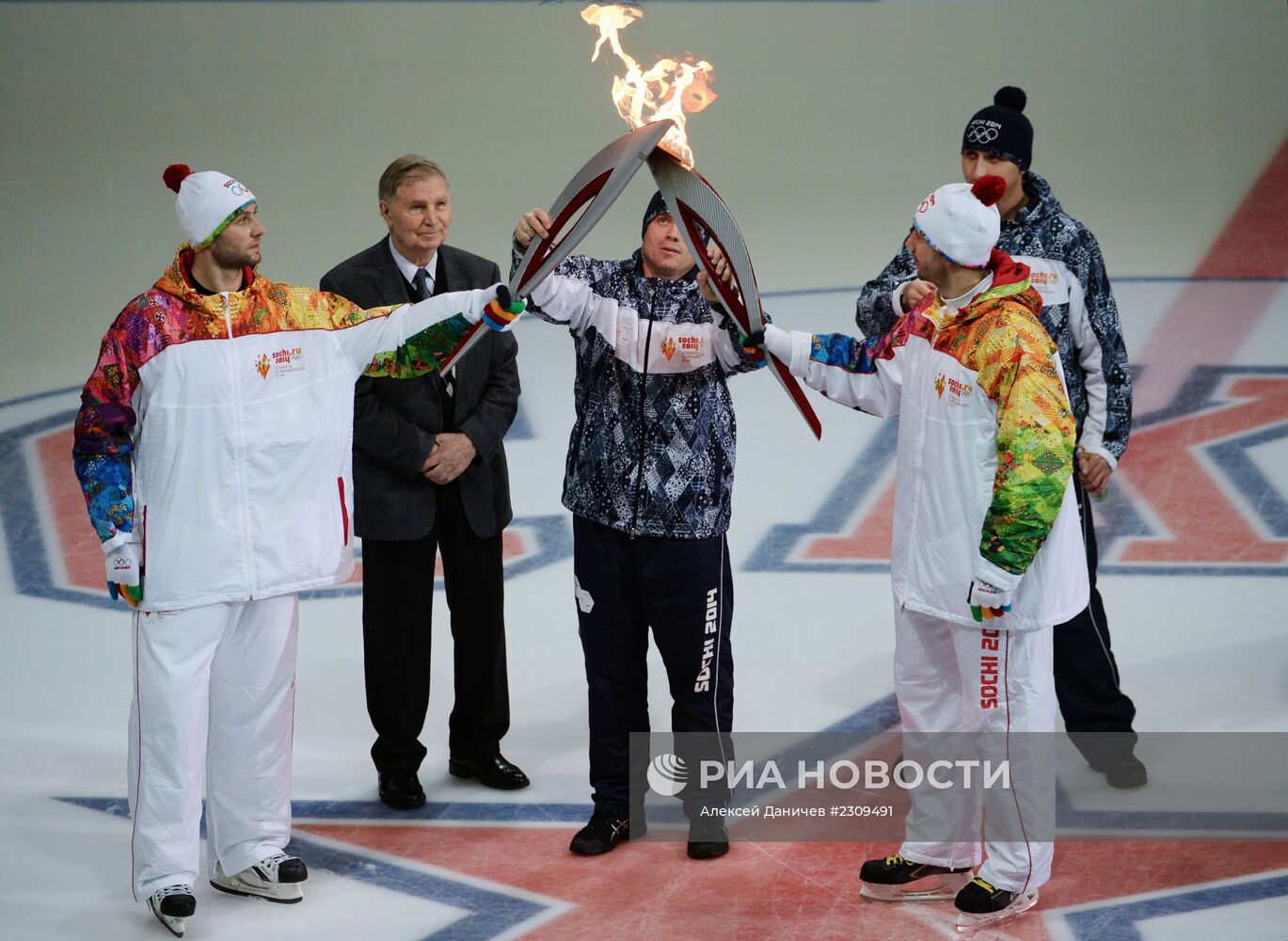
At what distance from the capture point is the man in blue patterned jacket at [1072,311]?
400 centimetres

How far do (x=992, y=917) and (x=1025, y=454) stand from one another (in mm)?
1052

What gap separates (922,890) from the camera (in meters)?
3.62

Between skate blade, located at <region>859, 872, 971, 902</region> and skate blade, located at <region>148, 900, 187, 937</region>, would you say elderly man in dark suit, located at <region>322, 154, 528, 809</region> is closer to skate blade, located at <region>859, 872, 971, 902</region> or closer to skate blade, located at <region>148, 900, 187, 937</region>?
skate blade, located at <region>148, 900, 187, 937</region>

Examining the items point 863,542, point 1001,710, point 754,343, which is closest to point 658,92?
point 754,343

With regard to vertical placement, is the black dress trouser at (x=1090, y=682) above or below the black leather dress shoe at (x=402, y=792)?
above

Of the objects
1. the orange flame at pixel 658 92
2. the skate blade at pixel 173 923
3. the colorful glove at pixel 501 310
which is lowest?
the skate blade at pixel 173 923

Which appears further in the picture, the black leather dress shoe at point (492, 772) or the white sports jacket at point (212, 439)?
the black leather dress shoe at point (492, 772)

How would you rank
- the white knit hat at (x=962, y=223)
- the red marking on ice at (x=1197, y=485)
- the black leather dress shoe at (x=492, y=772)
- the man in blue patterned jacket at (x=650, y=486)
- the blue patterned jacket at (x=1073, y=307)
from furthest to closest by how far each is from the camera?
the red marking on ice at (x=1197, y=485)
the black leather dress shoe at (x=492, y=772)
the blue patterned jacket at (x=1073, y=307)
the man in blue patterned jacket at (x=650, y=486)
the white knit hat at (x=962, y=223)

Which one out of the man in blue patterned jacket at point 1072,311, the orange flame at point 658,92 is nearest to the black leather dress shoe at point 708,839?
the man in blue patterned jacket at point 1072,311

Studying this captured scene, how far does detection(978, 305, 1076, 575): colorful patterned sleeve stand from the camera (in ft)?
10.7

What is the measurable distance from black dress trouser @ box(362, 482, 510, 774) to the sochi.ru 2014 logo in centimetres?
48

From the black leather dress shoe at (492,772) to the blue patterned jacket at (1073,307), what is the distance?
156cm

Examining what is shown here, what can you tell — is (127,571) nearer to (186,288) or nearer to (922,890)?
(186,288)

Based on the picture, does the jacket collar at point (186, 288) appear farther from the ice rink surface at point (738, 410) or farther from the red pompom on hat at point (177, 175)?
the ice rink surface at point (738, 410)
